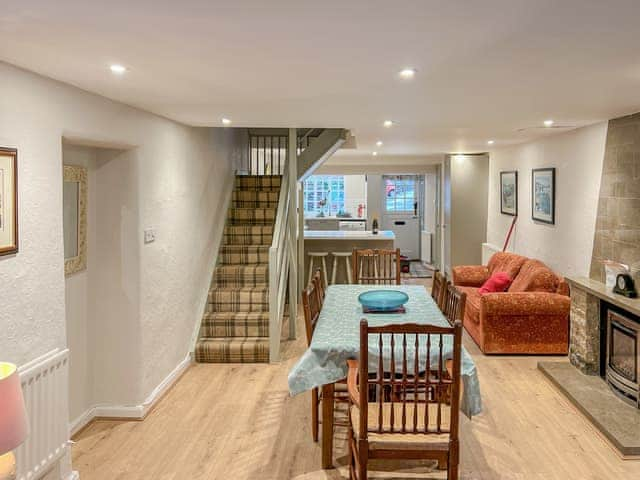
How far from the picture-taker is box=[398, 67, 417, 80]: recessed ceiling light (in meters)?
2.81

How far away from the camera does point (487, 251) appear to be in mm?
9312

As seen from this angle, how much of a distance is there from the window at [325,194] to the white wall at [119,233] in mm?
7103

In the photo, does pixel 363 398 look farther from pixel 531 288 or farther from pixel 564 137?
pixel 564 137

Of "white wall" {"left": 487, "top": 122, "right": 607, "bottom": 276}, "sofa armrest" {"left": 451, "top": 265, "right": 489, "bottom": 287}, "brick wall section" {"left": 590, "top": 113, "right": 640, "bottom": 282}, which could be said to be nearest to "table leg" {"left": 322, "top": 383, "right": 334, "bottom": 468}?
"brick wall section" {"left": 590, "top": 113, "right": 640, "bottom": 282}

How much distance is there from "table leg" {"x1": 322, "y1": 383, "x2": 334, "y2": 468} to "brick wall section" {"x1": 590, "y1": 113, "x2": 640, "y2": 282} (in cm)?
266

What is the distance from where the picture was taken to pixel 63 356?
314 centimetres

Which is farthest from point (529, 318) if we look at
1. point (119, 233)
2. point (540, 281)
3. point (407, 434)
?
point (119, 233)

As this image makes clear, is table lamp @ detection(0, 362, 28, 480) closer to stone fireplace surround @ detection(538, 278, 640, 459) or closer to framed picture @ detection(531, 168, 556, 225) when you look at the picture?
stone fireplace surround @ detection(538, 278, 640, 459)

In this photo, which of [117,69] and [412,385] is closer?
[117,69]

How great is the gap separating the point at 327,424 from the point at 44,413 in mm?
1503

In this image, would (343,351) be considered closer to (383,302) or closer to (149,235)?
(383,302)

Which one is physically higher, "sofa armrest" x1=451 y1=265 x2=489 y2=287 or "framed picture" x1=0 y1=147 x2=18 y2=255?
"framed picture" x1=0 y1=147 x2=18 y2=255

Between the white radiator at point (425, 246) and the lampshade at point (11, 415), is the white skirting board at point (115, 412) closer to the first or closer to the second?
the lampshade at point (11, 415)

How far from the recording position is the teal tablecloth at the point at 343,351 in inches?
126
